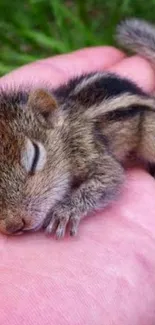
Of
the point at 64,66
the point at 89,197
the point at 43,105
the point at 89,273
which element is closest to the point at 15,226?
the point at 89,273

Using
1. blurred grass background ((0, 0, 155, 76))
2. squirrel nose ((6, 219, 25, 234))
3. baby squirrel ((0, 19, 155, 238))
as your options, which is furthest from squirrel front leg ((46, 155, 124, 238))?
blurred grass background ((0, 0, 155, 76))

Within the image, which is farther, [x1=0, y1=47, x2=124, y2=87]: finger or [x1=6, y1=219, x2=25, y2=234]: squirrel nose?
[x1=0, y1=47, x2=124, y2=87]: finger

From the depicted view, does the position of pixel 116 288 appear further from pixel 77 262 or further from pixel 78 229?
pixel 78 229

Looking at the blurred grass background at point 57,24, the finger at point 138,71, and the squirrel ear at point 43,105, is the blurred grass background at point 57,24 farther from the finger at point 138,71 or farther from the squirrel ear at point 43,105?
the squirrel ear at point 43,105

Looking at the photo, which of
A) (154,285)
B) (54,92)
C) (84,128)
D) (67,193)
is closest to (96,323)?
(154,285)

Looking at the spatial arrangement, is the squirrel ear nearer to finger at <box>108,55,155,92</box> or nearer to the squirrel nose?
the squirrel nose

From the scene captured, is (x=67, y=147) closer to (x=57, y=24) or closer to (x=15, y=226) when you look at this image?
(x=15, y=226)
